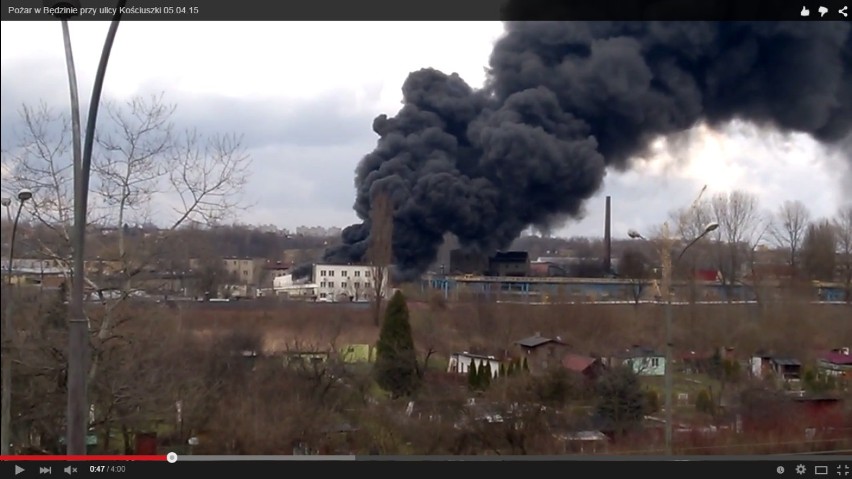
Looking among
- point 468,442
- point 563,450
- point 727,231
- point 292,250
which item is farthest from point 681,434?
point 292,250

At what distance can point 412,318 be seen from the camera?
586cm

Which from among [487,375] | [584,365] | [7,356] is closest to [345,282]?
[487,375]

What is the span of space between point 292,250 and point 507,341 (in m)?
1.87

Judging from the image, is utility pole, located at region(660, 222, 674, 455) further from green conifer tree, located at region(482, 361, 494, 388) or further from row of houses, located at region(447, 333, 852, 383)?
green conifer tree, located at region(482, 361, 494, 388)

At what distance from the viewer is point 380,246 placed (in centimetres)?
Answer: 754

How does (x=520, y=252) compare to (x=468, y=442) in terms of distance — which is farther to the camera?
(x=520, y=252)

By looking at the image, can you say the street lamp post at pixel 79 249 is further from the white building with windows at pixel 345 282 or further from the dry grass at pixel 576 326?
the white building with windows at pixel 345 282

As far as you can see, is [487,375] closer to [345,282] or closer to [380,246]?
[345,282]

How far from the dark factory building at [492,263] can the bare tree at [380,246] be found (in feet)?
2.74

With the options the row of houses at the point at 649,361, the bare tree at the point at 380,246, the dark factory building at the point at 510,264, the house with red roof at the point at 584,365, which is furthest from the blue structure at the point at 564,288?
the house with red roof at the point at 584,365

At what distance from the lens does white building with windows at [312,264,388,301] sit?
6148 millimetres

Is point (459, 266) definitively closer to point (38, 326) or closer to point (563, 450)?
point (563, 450)
